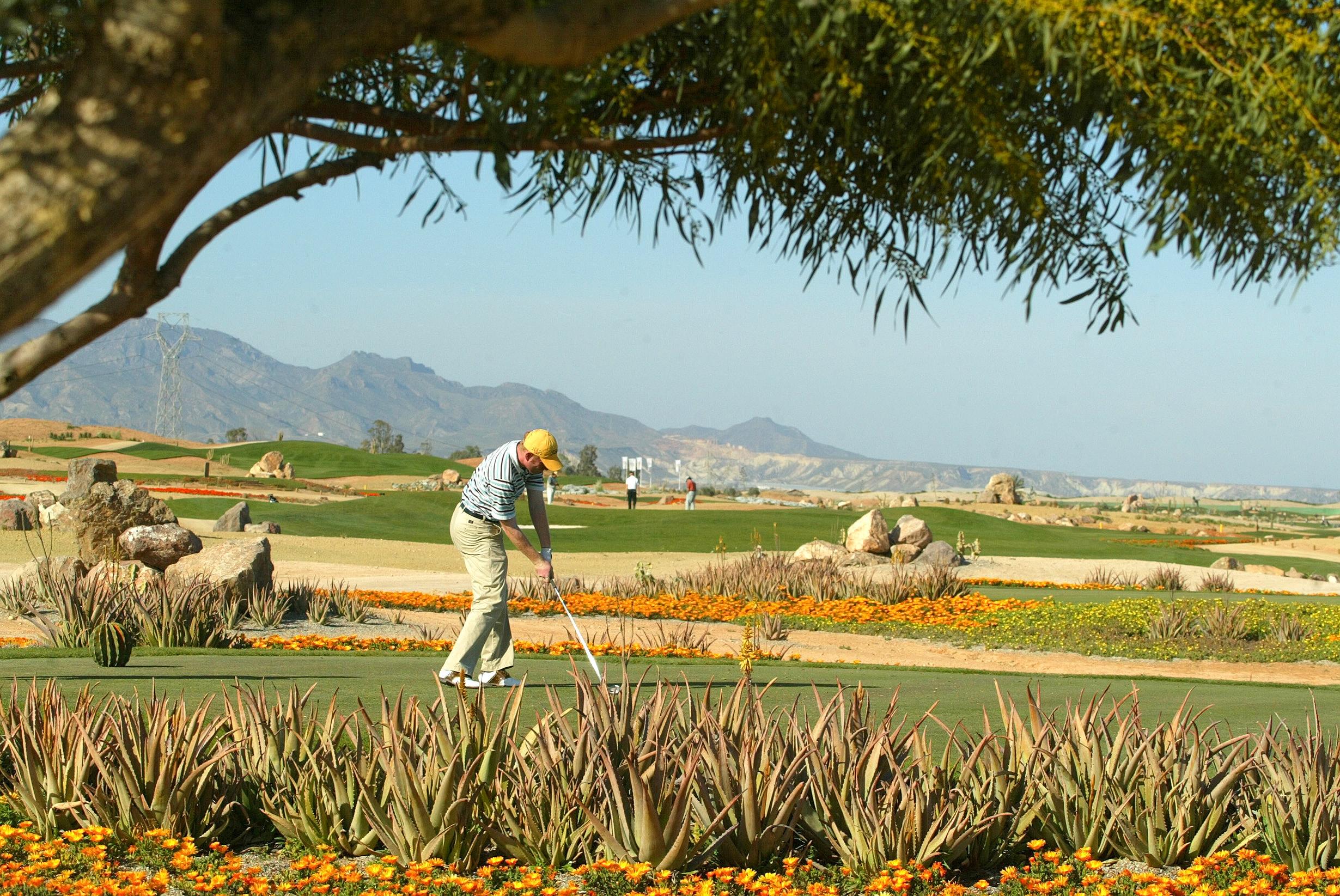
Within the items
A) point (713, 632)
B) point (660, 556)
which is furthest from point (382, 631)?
point (660, 556)

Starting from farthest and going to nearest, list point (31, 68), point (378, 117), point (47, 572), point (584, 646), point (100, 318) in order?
point (47, 572) < point (584, 646) < point (31, 68) < point (378, 117) < point (100, 318)

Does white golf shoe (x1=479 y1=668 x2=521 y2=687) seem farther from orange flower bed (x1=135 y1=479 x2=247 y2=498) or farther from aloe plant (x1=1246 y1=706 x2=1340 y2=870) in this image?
orange flower bed (x1=135 y1=479 x2=247 y2=498)

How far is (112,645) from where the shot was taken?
9320 millimetres

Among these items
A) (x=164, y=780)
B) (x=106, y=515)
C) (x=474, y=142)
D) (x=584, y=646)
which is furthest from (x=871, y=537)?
(x=474, y=142)

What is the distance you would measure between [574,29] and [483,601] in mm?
6219

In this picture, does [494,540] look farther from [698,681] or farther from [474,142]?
[474,142]

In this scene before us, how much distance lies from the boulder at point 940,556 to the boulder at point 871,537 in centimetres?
82

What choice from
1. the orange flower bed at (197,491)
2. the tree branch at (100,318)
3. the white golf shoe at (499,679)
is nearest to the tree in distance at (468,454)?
the orange flower bed at (197,491)

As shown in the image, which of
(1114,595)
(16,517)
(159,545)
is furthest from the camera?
(16,517)

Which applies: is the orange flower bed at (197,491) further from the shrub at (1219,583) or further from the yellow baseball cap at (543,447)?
the yellow baseball cap at (543,447)

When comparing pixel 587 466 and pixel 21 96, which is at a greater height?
pixel 21 96

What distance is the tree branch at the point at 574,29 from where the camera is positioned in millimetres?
2299

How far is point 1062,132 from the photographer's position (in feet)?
9.82

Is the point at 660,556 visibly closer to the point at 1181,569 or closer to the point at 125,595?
the point at 1181,569
